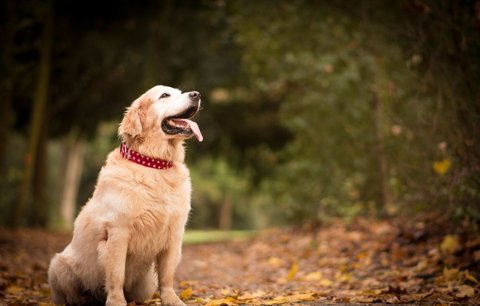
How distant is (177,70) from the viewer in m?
14.3

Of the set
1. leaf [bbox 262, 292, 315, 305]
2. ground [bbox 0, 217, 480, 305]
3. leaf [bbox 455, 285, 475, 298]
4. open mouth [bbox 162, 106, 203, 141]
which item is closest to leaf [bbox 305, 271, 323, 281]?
ground [bbox 0, 217, 480, 305]

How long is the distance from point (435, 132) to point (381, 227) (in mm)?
3345

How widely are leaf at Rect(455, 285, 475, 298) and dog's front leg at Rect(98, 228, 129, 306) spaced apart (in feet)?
8.60

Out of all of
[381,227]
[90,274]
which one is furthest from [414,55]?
[90,274]

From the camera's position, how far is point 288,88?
1288 cm

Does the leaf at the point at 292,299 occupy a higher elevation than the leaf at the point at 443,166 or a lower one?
lower

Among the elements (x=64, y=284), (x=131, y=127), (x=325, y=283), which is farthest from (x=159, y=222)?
(x=325, y=283)

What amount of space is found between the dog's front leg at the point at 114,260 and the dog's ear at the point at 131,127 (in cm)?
79

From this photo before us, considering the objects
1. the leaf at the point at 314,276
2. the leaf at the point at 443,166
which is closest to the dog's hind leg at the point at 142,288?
the leaf at the point at 314,276

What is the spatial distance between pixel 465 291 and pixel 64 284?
3.19m

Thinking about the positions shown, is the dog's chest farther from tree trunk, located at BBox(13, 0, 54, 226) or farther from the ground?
tree trunk, located at BBox(13, 0, 54, 226)

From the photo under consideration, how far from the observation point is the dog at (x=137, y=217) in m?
3.77

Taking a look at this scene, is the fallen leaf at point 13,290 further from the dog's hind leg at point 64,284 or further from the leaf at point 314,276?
the leaf at point 314,276

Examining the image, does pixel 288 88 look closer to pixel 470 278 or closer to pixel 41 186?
pixel 41 186
